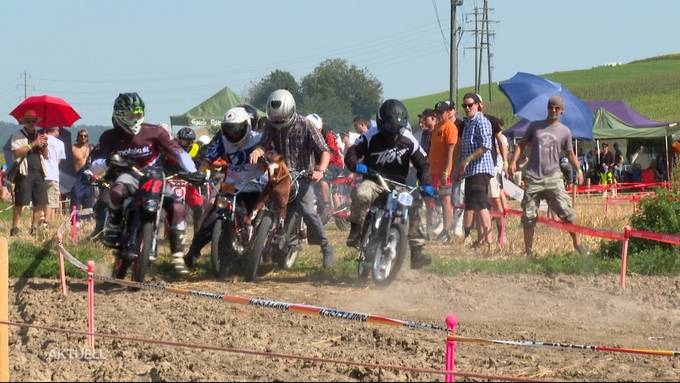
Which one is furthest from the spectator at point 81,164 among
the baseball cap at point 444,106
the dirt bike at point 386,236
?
the dirt bike at point 386,236

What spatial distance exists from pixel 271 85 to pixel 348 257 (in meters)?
96.1

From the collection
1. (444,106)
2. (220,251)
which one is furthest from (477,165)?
(220,251)

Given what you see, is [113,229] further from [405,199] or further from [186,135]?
[186,135]

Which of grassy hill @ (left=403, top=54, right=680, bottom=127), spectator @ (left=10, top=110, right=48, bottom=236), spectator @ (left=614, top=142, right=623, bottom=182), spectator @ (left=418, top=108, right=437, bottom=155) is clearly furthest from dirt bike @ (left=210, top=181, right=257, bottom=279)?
grassy hill @ (left=403, top=54, right=680, bottom=127)

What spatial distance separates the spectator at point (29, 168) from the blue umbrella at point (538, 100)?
25.7 feet

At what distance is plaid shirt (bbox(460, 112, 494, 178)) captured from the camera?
13930 mm

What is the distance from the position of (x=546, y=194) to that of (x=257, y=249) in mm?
3771

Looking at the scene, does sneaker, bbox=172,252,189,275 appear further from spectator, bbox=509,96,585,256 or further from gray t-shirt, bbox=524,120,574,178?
gray t-shirt, bbox=524,120,574,178

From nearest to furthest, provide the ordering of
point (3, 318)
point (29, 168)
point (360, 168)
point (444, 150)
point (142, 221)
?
point (3, 318)
point (142, 221)
point (360, 168)
point (444, 150)
point (29, 168)

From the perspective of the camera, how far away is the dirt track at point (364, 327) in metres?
7.00

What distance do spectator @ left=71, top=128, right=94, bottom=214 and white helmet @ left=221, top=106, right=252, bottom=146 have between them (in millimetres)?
7879

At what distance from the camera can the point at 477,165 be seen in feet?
45.7

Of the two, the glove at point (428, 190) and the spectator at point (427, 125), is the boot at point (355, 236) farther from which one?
the spectator at point (427, 125)

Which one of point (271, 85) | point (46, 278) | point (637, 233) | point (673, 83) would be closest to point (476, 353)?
point (637, 233)
